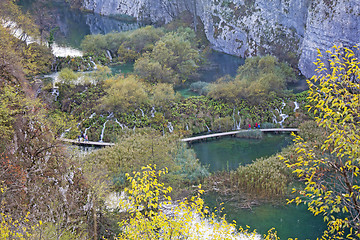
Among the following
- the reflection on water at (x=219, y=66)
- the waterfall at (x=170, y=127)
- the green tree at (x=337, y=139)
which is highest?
the green tree at (x=337, y=139)

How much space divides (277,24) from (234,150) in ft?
105

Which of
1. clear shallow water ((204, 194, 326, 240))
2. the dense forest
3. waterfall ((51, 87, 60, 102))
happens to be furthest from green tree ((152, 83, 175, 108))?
clear shallow water ((204, 194, 326, 240))

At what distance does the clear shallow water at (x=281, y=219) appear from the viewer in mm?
21094

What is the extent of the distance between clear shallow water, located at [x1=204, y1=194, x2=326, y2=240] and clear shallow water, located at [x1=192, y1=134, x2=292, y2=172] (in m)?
6.04

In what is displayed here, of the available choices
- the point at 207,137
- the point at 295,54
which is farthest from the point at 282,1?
the point at 207,137

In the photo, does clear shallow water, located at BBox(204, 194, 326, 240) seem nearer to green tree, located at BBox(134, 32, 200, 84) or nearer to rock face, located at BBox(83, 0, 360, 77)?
green tree, located at BBox(134, 32, 200, 84)

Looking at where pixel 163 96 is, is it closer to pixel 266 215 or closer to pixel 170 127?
pixel 170 127

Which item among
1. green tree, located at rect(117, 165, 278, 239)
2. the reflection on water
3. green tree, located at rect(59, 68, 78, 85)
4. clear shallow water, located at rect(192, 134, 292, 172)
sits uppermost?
green tree, located at rect(117, 165, 278, 239)

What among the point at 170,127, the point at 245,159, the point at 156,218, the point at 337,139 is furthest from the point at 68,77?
the point at 337,139

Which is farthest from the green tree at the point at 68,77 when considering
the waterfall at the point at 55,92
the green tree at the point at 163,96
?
the green tree at the point at 163,96

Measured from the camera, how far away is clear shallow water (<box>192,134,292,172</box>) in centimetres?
3006

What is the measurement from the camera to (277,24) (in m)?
57.8

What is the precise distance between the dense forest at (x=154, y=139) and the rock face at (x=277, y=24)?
2.96 meters

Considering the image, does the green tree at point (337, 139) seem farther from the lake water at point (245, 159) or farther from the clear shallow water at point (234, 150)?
the clear shallow water at point (234, 150)
